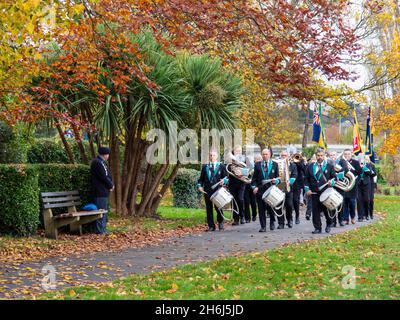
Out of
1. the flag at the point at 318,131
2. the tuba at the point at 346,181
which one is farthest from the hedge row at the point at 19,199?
the flag at the point at 318,131

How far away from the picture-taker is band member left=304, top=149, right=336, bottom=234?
16188 mm

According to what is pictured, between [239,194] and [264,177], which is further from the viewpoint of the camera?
[239,194]

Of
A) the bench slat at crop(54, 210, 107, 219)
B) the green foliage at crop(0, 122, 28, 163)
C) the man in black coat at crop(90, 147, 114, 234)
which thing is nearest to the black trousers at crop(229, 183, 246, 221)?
the man in black coat at crop(90, 147, 114, 234)

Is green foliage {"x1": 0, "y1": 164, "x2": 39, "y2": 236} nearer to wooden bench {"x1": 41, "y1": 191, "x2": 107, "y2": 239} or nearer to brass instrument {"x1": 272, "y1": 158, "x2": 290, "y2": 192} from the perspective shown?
wooden bench {"x1": 41, "y1": 191, "x2": 107, "y2": 239}

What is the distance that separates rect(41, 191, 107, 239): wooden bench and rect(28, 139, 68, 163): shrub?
7.68 meters

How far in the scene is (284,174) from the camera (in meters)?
18.3

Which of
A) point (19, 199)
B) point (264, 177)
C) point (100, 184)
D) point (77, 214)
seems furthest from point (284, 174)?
point (19, 199)

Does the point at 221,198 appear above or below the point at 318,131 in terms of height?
below

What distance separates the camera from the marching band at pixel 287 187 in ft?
53.4

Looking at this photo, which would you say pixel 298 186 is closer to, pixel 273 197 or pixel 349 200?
pixel 349 200

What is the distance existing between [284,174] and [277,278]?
29.0 ft

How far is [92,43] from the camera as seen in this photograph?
48.1 feet

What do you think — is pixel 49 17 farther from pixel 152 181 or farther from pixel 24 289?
pixel 152 181

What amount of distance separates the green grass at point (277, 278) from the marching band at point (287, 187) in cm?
343
